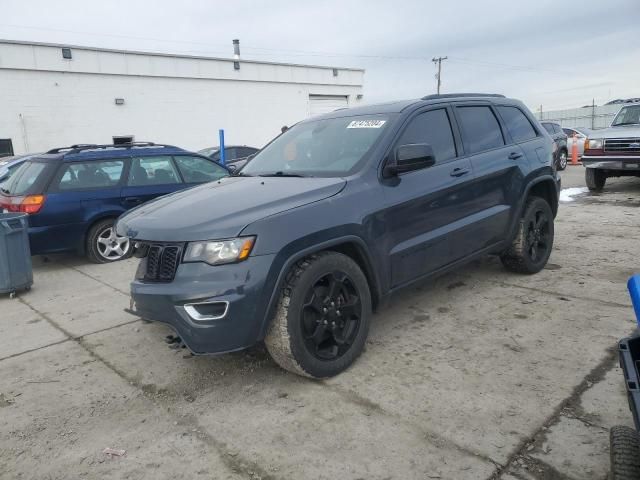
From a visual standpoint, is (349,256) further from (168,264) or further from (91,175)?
(91,175)

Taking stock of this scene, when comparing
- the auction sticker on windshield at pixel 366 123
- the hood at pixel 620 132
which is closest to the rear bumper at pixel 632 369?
the auction sticker on windshield at pixel 366 123

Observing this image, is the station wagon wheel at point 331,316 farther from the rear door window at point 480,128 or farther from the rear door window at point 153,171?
the rear door window at point 153,171

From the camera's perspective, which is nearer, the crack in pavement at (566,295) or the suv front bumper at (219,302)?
the suv front bumper at (219,302)

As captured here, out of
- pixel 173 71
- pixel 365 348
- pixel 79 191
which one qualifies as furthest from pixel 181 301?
pixel 173 71

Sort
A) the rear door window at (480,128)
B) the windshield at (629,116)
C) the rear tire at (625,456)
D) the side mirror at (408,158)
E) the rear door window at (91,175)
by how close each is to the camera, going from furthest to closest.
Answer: the windshield at (629,116) < the rear door window at (91,175) < the rear door window at (480,128) < the side mirror at (408,158) < the rear tire at (625,456)

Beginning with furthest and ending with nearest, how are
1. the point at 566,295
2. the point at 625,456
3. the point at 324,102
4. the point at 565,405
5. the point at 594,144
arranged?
the point at 324,102, the point at 594,144, the point at 566,295, the point at 565,405, the point at 625,456

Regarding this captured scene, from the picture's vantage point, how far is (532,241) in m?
5.27

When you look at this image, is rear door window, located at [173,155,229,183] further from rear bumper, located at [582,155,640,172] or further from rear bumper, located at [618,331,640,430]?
rear bumper, located at [582,155,640,172]

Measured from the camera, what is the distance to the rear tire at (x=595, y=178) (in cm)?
1125

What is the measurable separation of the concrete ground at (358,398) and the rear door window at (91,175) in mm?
2335

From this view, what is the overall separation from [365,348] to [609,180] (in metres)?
12.6

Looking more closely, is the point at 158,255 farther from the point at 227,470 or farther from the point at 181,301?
the point at 227,470

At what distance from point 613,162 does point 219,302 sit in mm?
10158

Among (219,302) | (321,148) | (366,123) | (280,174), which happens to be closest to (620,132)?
(366,123)
